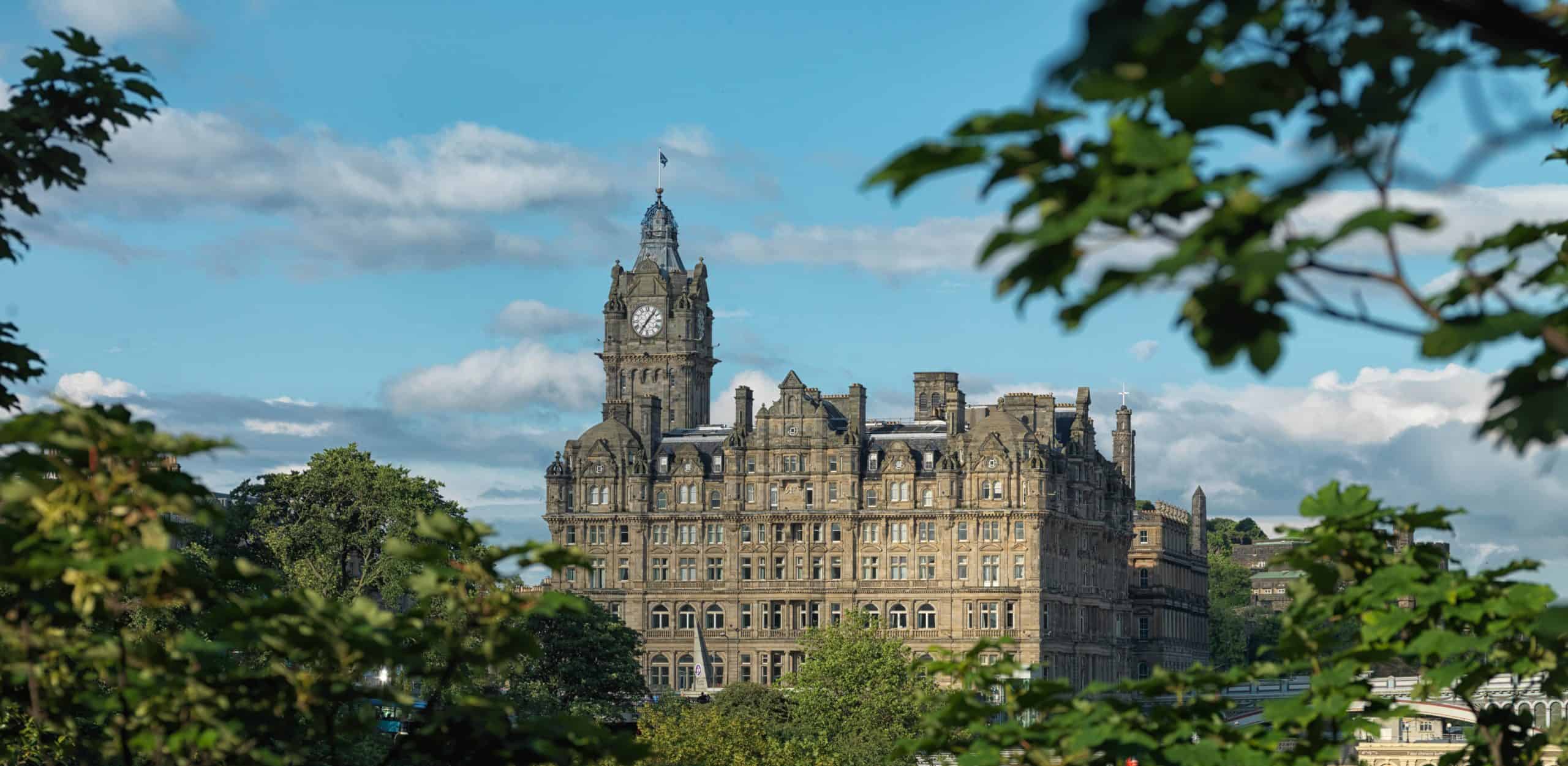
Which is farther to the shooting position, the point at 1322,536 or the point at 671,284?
the point at 671,284

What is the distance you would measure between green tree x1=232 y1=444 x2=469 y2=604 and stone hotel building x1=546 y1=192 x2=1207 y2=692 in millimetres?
41700

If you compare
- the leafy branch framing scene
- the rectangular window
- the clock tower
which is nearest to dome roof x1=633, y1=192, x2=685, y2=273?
the clock tower

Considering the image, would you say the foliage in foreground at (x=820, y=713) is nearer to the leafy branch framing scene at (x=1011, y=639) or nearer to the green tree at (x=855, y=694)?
the green tree at (x=855, y=694)

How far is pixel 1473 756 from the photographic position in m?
12.5

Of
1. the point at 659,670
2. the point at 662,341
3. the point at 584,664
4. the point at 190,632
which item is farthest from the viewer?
the point at 662,341

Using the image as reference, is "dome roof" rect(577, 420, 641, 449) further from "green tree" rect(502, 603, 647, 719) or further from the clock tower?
"green tree" rect(502, 603, 647, 719)

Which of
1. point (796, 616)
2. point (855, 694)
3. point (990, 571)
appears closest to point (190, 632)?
point (855, 694)

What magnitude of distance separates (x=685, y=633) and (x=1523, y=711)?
13196cm

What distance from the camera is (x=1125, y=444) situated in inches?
6432

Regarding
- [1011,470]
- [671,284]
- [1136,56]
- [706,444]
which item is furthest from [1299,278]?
[671,284]

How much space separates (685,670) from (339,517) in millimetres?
48431

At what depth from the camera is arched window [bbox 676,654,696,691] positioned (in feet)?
465

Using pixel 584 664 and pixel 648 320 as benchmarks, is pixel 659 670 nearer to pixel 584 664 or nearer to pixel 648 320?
pixel 648 320

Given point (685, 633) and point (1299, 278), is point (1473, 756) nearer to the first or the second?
point (1299, 278)
